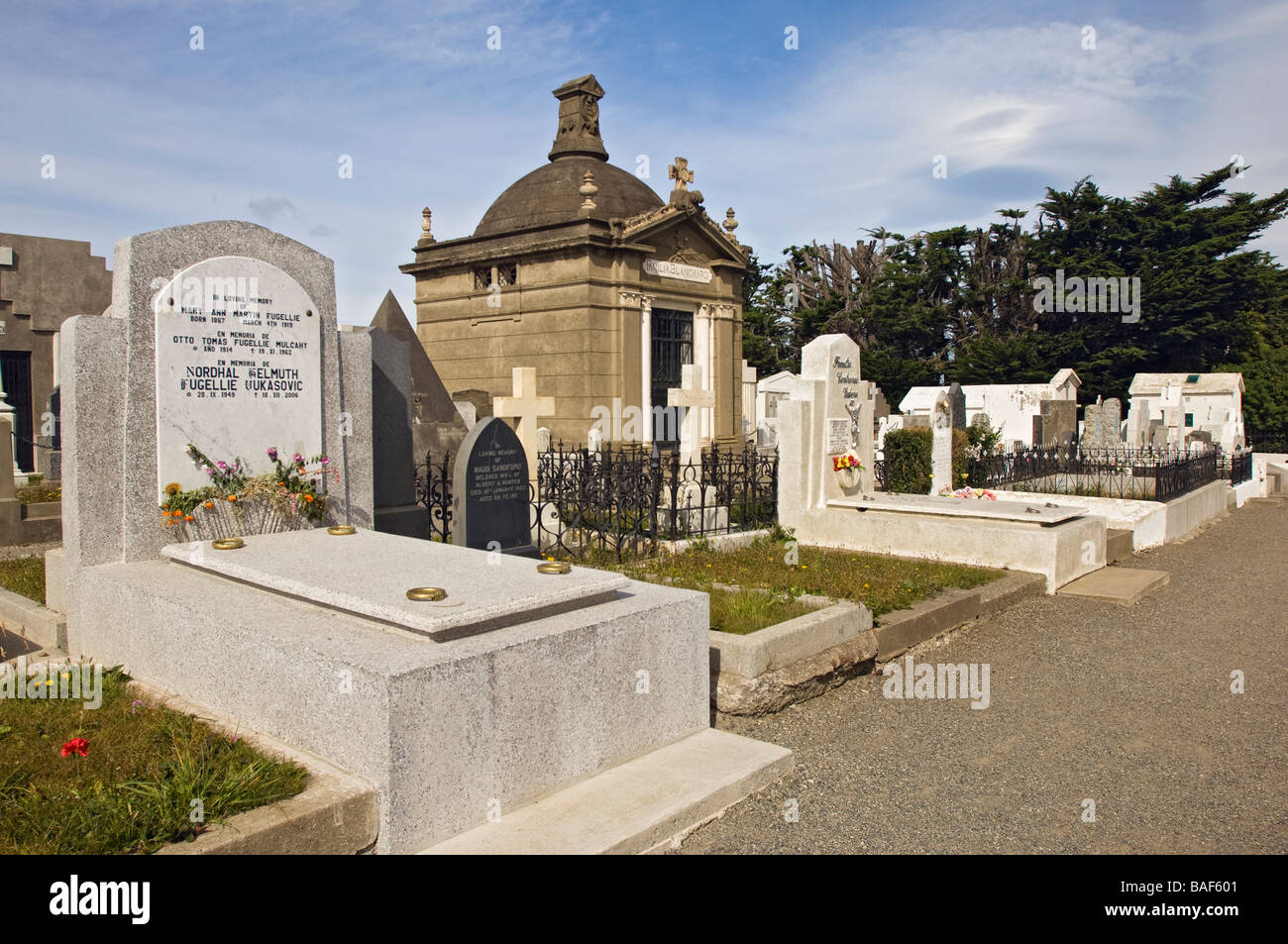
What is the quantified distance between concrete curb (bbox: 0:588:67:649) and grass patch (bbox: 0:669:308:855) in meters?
1.39

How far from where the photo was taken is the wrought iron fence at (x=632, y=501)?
28.5 ft

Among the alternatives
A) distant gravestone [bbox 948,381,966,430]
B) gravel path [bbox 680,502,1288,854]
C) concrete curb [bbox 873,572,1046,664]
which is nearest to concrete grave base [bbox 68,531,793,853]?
Result: gravel path [bbox 680,502,1288,854]

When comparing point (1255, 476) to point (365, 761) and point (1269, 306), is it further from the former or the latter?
point (1269, 306)

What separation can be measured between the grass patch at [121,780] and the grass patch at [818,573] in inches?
144

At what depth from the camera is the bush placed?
12328 mm

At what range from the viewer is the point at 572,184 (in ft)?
66.0

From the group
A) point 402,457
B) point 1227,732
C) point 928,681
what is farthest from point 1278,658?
point 402,457

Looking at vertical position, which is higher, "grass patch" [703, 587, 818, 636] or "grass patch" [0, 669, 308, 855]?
"grass patch" [703, 587, 818, 636]

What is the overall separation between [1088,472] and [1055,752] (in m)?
11.3

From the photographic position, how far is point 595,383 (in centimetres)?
1764

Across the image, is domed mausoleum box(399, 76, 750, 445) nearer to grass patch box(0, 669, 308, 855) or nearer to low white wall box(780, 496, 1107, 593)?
low white wall box(780, 496, 1107, 593)

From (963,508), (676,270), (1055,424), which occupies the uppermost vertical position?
(676,270)

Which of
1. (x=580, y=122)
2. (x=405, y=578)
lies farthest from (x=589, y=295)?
(x=405, y=578)

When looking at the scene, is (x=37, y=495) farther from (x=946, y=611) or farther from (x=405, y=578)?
(x=946, y=611)
